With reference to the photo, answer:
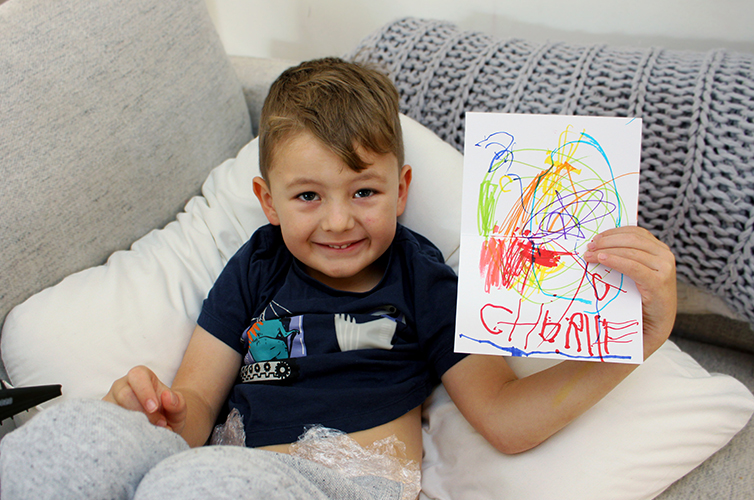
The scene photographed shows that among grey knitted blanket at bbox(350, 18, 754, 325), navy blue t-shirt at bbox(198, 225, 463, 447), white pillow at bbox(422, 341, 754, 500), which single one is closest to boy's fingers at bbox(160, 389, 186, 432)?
navy blue t-shirt at bbox(198, 225, 463, 447)

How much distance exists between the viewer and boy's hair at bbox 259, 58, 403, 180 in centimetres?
76

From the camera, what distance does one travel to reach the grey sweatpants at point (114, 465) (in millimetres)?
509

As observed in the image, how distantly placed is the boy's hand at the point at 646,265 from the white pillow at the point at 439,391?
20cm

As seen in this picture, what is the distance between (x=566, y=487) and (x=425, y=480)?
22 centimetres

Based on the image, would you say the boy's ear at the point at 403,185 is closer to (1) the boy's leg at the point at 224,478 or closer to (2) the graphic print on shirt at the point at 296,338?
(2) the graphic print on shirt at the point at 296,338

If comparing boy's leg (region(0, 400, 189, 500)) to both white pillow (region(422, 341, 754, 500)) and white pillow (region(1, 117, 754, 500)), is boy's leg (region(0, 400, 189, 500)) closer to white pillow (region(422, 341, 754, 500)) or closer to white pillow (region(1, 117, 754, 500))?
white pillow (region(1, 117, 754, 500))

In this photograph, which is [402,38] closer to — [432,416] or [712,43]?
[712,43]

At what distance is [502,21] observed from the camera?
126 cm

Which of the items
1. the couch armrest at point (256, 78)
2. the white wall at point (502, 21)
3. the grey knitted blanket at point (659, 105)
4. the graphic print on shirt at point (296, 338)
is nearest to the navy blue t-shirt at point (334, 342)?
the graphic print on shirt at point (296, 338)

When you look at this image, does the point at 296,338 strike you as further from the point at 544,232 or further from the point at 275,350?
the point at 544,232

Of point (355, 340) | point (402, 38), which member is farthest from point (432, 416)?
point (402, 38)

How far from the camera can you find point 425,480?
0.83m

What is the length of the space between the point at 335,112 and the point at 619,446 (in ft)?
2.05

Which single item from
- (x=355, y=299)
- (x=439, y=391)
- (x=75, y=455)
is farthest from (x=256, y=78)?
(x=75, y=455)
